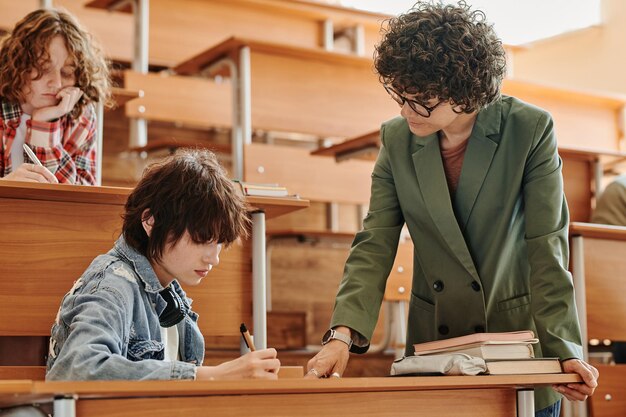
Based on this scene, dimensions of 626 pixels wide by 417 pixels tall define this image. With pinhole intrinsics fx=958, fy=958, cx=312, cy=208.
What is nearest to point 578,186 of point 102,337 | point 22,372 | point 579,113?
point 579,113

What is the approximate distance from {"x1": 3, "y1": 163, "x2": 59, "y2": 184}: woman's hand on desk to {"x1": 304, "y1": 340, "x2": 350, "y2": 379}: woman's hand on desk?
0.69 metres

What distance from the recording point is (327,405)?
49.3 inches

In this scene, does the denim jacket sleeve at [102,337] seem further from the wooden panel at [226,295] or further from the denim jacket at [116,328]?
the wooden panel at [226,295]

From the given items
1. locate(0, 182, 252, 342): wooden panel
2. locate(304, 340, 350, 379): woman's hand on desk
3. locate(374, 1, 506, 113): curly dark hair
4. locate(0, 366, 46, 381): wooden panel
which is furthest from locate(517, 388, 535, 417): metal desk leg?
locate(0, 182, 252, 342): wooden panel

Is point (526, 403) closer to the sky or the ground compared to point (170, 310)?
closer to the ground

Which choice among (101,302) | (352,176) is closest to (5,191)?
(101,302)

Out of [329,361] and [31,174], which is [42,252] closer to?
[31,174]

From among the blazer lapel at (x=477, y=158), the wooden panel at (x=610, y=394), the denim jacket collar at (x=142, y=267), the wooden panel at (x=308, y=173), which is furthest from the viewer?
the wooden panel at (x=308, y=173)

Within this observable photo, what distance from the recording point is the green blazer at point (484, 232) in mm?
1696

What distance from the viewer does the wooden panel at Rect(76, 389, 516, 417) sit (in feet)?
3.67

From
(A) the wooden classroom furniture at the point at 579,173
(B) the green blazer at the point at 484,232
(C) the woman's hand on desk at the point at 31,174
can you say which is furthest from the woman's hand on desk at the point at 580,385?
(A) the wooden classroom furniture at the point at 579,173

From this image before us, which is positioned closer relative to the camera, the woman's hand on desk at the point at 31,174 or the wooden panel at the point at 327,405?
the wooden panel at the point at 327,405

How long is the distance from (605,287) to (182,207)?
1.61 meters

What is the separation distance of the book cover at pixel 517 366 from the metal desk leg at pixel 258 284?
838 mm
